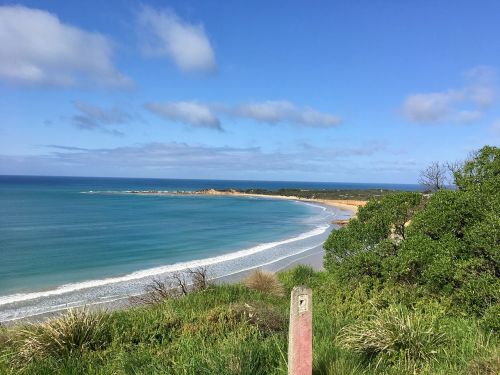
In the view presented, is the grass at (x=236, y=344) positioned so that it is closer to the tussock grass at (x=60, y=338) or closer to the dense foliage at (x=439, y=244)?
the tussock grass at (x=60, y=338)

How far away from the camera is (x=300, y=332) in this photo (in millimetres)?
3627

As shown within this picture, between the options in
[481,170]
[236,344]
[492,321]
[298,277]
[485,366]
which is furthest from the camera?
[298,277]

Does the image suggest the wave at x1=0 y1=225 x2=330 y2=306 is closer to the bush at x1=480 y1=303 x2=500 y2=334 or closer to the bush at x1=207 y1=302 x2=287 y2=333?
the bush at x1=207 y1=302 x2=287 y2=333

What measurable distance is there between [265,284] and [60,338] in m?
8.94

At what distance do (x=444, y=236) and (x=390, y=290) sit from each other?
67.0 inches

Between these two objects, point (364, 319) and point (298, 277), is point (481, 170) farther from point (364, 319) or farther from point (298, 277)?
point (298, 277)

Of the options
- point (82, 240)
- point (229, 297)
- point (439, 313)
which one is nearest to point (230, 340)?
point (439, 313)

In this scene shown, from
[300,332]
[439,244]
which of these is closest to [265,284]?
[439,244]

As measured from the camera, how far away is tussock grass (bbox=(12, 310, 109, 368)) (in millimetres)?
6035

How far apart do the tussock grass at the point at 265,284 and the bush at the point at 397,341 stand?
8328 mm

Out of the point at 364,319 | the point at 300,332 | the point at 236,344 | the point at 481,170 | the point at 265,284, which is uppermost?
the point at 481,170

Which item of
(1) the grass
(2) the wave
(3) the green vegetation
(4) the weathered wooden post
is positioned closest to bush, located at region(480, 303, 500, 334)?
(3) the green vegetation

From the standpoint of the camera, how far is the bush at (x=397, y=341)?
16.6ft

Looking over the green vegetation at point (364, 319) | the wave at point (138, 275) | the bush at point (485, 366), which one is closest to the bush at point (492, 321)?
the green vegetation at point (364, 319)
